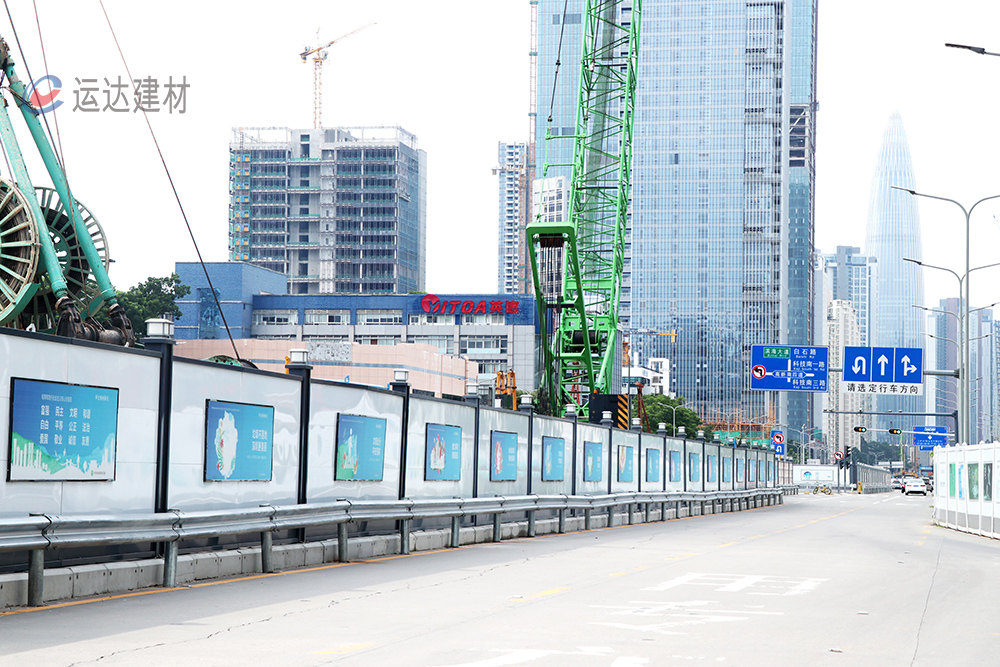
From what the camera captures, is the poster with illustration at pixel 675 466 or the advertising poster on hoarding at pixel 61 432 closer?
the advertising poster on hoarding at pixel 61 432

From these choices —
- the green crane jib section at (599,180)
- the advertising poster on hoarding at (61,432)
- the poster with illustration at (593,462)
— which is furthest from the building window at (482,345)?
the advertising poster on hoarding at (61,432)

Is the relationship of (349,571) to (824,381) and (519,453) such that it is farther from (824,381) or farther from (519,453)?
(824,381)

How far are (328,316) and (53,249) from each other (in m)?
118

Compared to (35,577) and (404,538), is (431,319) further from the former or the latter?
(35,577)

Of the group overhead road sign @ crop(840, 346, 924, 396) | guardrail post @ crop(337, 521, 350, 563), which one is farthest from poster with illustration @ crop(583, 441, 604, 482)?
overhead road sign @ crop(840, 346, 924, 396)

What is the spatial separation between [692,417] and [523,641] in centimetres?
15319

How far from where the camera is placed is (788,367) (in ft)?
190

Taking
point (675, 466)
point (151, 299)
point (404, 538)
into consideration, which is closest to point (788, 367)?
point (675, 466)

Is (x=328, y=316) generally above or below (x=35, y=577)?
above

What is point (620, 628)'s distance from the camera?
11.4 meters

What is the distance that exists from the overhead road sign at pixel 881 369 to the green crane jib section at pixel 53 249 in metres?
30.7

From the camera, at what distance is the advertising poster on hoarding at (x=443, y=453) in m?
21.6

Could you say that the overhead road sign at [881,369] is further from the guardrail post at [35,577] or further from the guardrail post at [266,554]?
the guardrail post at [35,577]

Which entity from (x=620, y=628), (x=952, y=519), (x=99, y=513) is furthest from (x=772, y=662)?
(x=952, y=519)
